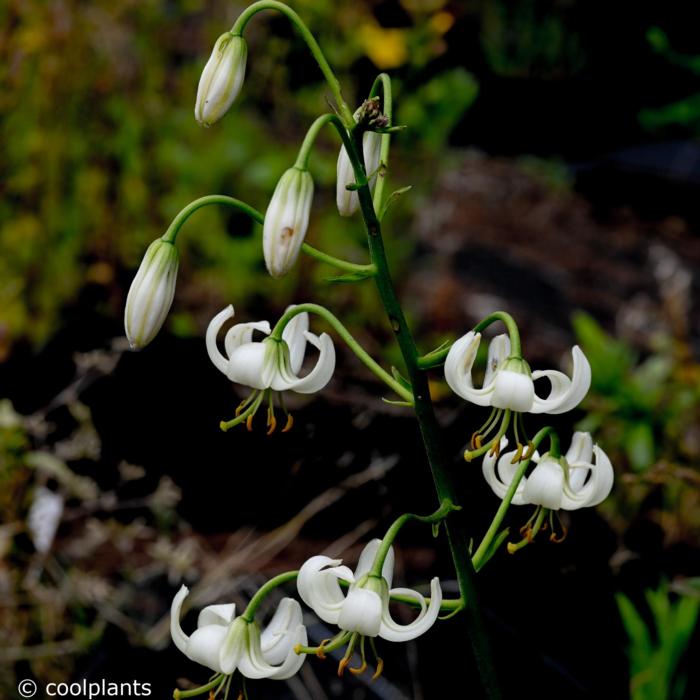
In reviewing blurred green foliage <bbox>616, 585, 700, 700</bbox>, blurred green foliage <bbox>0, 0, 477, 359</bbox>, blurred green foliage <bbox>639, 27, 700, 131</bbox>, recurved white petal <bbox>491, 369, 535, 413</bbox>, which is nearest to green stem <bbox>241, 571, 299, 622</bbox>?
recurved white petal <bbox>491, 369, 535, 413</bbox>

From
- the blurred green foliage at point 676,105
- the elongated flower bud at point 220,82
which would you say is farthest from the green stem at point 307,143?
the blurred green foliage at point 676,105

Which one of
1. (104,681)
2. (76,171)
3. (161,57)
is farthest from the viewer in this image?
(161,57)

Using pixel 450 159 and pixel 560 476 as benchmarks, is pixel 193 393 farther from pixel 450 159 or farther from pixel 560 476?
pixel 450 159

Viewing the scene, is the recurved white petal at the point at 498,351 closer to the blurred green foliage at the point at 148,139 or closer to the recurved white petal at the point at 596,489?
the recurved white petal at the point at 596,489

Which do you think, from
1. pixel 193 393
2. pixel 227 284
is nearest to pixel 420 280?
pixel 227 284

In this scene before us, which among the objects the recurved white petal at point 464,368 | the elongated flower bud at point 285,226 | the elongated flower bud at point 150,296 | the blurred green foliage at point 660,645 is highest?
the elongated flower bud at point 285,226
